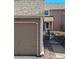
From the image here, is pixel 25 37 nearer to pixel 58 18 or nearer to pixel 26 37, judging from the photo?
pixel 26 37

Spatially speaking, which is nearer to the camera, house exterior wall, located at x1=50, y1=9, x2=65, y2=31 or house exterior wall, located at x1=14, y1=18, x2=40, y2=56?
house exterior wall, located at x1=14, y1=18, x2=40, y2=56

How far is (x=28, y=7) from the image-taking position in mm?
10938

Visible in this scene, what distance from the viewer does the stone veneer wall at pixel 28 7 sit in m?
10.9

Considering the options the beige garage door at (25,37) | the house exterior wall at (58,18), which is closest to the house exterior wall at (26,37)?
the beige garage door at (25,37)

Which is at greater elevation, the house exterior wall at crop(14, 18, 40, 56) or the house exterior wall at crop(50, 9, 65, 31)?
the house exterior wall at crop(50, 9, 65, 31)

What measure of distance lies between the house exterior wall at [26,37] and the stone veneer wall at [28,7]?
41 centimetres

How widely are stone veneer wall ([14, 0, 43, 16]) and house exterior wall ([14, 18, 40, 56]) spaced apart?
0.41m

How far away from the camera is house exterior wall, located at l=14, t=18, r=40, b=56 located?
1090 centimetres

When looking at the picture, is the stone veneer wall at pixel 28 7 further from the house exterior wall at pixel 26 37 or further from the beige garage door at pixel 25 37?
the beige garage door at pixel 25 37

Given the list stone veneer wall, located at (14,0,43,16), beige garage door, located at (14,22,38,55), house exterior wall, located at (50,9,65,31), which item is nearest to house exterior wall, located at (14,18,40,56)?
beige garage door, located at (14,22,38,55)

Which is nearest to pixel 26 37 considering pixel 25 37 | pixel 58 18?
pixel 25 37

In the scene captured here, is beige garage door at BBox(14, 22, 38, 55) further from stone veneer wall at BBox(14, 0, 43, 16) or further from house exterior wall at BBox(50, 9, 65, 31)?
house exterior wall at BBox(50, 9, 65, 31)
